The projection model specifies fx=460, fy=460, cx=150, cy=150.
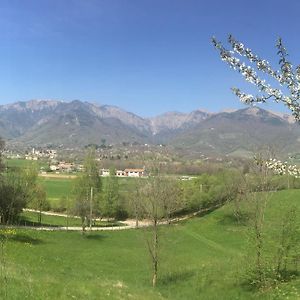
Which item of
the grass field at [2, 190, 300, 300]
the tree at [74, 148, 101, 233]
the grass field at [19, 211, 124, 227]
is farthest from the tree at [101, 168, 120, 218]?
the grass field at [2, 190, 300, 300]

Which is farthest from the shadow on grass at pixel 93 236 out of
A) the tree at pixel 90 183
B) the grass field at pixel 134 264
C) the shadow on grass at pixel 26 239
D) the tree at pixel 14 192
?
the tree at pixel 90 183

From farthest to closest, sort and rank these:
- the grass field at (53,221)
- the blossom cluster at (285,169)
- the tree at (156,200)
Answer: the grass field at (53,221), the tree at (156,200), the blossom cluster at (285,169)

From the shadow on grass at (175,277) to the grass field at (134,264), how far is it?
0.22 ft

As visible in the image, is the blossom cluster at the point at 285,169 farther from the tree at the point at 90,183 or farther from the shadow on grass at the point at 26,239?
the tree at the point at 90,183

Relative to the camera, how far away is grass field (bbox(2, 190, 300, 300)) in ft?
59.1

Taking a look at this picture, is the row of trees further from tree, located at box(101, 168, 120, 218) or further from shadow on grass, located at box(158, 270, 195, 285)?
shadow on grass, located at box(158, 270, 195, 285)

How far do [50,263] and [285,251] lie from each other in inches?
722

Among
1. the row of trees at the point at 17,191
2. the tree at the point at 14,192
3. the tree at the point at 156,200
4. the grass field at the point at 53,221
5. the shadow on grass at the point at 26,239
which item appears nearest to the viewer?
the tree at the point at 156,200

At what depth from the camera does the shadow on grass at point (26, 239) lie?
45.9 m

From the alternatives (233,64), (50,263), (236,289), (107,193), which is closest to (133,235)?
(107,193)

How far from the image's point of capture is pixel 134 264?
41281 mm

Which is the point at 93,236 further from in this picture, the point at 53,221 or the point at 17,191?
the point at 53,221

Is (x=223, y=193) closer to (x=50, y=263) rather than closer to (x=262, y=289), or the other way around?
(x=50, y=263)

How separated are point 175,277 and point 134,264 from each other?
451 inches
